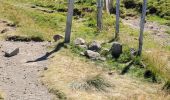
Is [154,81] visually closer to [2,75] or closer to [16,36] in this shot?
[2,75]

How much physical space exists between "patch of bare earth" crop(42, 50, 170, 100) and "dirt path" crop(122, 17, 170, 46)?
Answer: 11894mm

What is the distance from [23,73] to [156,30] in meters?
19.9

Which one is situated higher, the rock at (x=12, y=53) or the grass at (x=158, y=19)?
the rock at (x=12, y=53)

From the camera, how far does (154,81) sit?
2103 cm

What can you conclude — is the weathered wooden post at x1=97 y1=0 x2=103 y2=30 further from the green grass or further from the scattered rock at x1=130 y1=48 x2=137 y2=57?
the scattered rock at x1=130 y1=48 x2=137 y2=57

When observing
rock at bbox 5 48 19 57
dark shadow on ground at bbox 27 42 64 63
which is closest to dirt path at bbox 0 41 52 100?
rock at bbox 5 48 19 57

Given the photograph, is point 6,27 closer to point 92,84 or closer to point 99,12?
point 99,12

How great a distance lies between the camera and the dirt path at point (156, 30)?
113 feet

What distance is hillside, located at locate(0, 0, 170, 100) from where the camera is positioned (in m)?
18.7

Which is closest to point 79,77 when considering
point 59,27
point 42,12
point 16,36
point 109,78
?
point 109,78

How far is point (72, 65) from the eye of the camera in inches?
874

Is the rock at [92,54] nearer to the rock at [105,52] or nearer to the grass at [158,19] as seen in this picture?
the rock at [105,52]

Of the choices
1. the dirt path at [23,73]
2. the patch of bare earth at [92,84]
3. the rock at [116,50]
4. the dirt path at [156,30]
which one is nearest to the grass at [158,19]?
the dirt path at [156,30]

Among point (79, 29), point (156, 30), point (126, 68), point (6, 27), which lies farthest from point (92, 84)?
point (156, 30)
